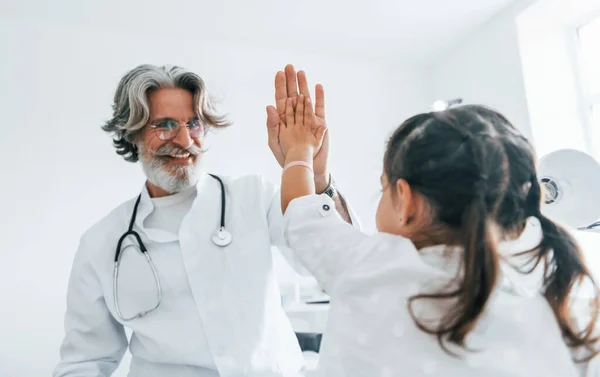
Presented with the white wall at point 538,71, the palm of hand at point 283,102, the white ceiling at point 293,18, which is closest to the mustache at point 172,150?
the palm of hand at point 283,102

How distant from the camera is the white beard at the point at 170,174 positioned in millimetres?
1290

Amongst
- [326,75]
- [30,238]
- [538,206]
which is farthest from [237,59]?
[538,206]

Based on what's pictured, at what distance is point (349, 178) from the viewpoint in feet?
10.5

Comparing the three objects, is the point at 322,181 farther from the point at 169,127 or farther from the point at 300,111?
the point at 169,127

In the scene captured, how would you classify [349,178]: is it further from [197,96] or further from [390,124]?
[197,96]

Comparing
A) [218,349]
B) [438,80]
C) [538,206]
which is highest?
[438,80]

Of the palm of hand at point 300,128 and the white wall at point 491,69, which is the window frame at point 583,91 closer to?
the white wall at point 491,69

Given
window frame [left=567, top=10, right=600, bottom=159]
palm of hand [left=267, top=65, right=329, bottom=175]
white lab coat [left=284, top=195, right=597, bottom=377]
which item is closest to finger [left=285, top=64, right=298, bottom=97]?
palm of hand [left=267, top=65, right=329, bottom=175]

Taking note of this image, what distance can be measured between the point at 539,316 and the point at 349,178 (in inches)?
104

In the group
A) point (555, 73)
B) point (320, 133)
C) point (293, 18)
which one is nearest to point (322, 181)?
point (320, 133)

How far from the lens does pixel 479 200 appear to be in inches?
23.3

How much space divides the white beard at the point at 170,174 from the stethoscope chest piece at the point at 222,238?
20 cm

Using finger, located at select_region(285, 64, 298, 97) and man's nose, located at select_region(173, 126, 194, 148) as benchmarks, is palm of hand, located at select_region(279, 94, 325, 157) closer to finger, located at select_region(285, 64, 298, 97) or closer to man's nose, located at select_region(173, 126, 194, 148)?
finger, located at select_region(285, 64, 298, 97)

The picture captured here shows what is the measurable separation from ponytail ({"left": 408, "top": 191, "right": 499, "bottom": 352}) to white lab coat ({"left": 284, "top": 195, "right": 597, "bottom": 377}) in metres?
0.01
